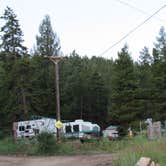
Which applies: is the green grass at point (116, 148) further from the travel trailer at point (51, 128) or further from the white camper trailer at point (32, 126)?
the travel trailer at point (51, 128)

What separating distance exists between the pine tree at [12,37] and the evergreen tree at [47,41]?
1622 centimetres

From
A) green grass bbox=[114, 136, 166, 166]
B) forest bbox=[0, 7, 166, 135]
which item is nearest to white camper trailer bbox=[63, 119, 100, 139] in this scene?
forest bbox=[0, 7, 166, 135]

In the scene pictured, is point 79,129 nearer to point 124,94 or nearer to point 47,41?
point 124,94

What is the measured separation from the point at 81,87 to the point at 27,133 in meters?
25.9

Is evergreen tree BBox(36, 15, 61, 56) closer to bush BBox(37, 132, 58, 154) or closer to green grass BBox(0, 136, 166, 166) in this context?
green grass BBox(0, 136, 166, 166)

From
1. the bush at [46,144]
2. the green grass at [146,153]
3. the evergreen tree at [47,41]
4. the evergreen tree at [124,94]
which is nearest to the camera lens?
the green grass at [146,153]

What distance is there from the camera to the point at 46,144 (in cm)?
2920

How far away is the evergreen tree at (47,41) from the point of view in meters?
80.1

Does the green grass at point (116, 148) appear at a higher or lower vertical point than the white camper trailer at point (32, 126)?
lower

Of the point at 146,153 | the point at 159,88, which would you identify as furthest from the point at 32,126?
the point at 146,153

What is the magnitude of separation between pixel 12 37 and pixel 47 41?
61.4 feet

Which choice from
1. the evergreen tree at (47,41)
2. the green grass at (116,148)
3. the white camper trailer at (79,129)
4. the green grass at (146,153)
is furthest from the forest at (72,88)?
the green grass at (146,153)

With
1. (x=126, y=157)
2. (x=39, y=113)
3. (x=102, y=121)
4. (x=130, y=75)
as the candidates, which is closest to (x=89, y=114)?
(x=102, y=121)

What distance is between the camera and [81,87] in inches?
3029
